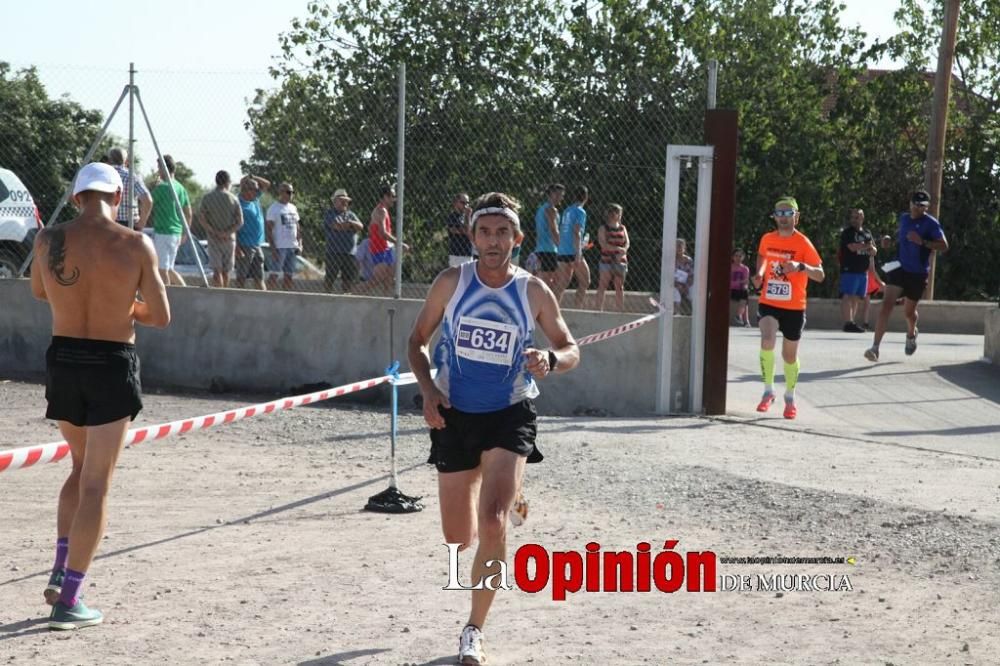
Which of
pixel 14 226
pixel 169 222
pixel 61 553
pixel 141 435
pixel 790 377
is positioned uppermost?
pixel 169 222

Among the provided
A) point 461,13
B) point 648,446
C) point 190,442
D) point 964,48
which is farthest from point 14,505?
point 964,48

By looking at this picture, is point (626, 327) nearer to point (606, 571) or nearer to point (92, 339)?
point (606, 571)

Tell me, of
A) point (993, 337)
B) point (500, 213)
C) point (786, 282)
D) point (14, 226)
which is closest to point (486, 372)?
point (500, 213)

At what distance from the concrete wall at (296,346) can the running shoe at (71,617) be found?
292 inches

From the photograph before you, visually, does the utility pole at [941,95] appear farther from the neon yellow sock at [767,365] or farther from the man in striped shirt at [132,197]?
the man in striped shirt at [132,197]

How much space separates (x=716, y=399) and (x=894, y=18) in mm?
29771

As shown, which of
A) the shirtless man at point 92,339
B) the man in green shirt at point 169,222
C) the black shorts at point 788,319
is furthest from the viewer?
the man in green shirt at point 169,222

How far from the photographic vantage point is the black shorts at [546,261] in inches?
535

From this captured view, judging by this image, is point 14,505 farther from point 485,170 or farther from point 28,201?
point 28,201

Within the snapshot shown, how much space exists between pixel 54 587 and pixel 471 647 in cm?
188

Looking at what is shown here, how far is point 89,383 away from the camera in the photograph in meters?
5.63

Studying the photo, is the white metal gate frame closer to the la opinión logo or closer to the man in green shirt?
the man in green shirt

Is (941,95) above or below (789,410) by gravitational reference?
above

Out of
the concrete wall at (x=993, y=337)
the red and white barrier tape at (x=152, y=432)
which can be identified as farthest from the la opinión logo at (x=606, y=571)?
the concrete wall at (x=993, y=337)
